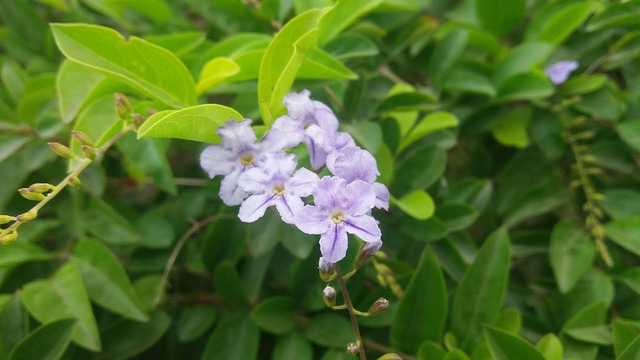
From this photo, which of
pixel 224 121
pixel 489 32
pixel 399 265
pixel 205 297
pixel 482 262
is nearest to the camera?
pixel 224 121

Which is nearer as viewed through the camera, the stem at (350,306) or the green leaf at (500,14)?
the stem at (350,306)

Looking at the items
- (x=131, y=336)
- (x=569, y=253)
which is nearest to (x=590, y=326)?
(x=569, y=253)

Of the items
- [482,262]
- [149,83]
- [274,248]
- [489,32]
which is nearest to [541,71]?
[489,32]

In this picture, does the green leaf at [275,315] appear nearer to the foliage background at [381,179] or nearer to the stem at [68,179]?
the foliage background at [381,179]

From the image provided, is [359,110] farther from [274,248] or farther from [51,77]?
[51,77]

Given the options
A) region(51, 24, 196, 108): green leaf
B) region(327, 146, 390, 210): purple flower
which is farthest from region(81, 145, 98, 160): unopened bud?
region(327, 146, 390, 210): purple flower

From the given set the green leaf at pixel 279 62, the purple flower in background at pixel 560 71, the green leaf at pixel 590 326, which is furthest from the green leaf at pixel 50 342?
the purple flower in background at pixel 560 71

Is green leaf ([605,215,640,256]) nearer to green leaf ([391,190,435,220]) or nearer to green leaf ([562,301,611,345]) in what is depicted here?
green leaf ([562,301,611,345])

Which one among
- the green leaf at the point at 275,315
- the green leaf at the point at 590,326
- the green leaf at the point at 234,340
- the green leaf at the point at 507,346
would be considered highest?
the green leaf at the point at 507,346
